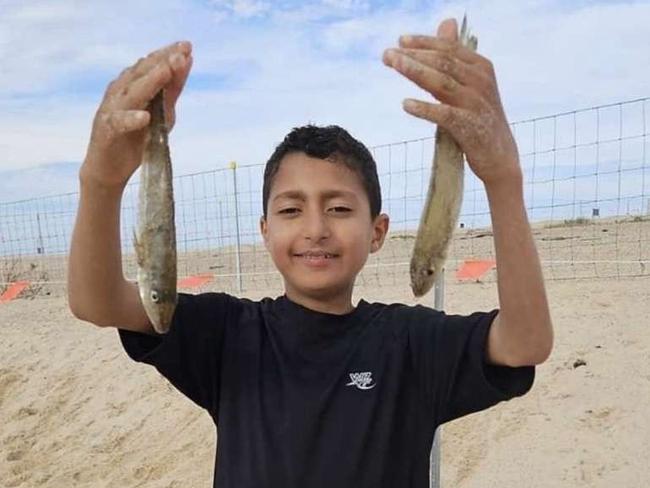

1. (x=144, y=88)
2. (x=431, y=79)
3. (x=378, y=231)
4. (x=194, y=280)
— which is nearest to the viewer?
(x=431, y=79)

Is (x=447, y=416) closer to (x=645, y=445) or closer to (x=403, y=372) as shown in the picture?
(x=403, y=372)

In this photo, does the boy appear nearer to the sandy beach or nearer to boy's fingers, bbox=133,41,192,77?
boy's fingers, bbox=133,41,192,77

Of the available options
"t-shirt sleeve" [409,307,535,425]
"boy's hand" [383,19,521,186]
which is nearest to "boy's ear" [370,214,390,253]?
"t-shirt sleeve" [409,307,535,425]

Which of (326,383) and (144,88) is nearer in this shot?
(144,88)

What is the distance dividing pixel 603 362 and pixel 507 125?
545 centimetres

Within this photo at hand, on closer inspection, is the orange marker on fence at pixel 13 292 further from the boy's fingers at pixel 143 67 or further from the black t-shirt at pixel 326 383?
the boy's fingers at pixel 143 67

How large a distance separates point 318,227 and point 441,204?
0.47 metres

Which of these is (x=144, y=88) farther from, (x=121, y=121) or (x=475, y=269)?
(x=475, y=269)

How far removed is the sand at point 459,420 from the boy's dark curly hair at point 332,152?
3.75 metres

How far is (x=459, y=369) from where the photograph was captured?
2043mm

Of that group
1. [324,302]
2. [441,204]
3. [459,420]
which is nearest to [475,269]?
[459,420]

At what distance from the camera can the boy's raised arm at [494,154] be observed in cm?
154

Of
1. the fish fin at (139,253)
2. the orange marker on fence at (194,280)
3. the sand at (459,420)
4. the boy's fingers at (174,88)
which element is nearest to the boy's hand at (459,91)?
the boy's fingers at (174,88)

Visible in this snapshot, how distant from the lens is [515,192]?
1714 mm
